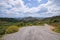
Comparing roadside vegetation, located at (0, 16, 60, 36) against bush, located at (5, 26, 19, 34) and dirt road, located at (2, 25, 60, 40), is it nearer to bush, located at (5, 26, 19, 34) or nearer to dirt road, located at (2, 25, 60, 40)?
bush, located at (5, 26, 19, 34)

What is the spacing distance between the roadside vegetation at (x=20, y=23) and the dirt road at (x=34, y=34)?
0.38 ft

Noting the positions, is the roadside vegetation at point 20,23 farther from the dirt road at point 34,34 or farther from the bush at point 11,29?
the dirt road at point 34,34

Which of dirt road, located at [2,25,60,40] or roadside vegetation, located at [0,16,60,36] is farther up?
roadside vegetation, located at [0,16,60,36]

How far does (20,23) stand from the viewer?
358cm

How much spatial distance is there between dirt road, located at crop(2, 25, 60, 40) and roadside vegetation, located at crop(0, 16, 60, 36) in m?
0.12

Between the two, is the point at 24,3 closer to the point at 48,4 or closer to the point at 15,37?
the point at 48,4

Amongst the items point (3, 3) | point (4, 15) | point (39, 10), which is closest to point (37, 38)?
point (39, 10)

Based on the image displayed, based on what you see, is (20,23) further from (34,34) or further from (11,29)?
(34,34)

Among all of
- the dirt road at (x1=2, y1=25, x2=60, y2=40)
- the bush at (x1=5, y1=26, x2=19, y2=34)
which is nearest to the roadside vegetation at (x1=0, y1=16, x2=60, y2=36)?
the bush at (x1=5, y1=26, x2=19, y2=34)

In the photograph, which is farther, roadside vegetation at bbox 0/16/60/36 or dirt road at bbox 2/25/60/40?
roadside vegetation at bbox 0/16/60/36

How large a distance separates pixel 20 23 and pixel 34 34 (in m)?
0.50

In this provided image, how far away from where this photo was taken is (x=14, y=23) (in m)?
3.54

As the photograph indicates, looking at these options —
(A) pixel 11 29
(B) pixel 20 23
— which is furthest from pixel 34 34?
(A) pixel 11 29

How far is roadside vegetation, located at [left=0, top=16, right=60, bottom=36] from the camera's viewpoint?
343cm
